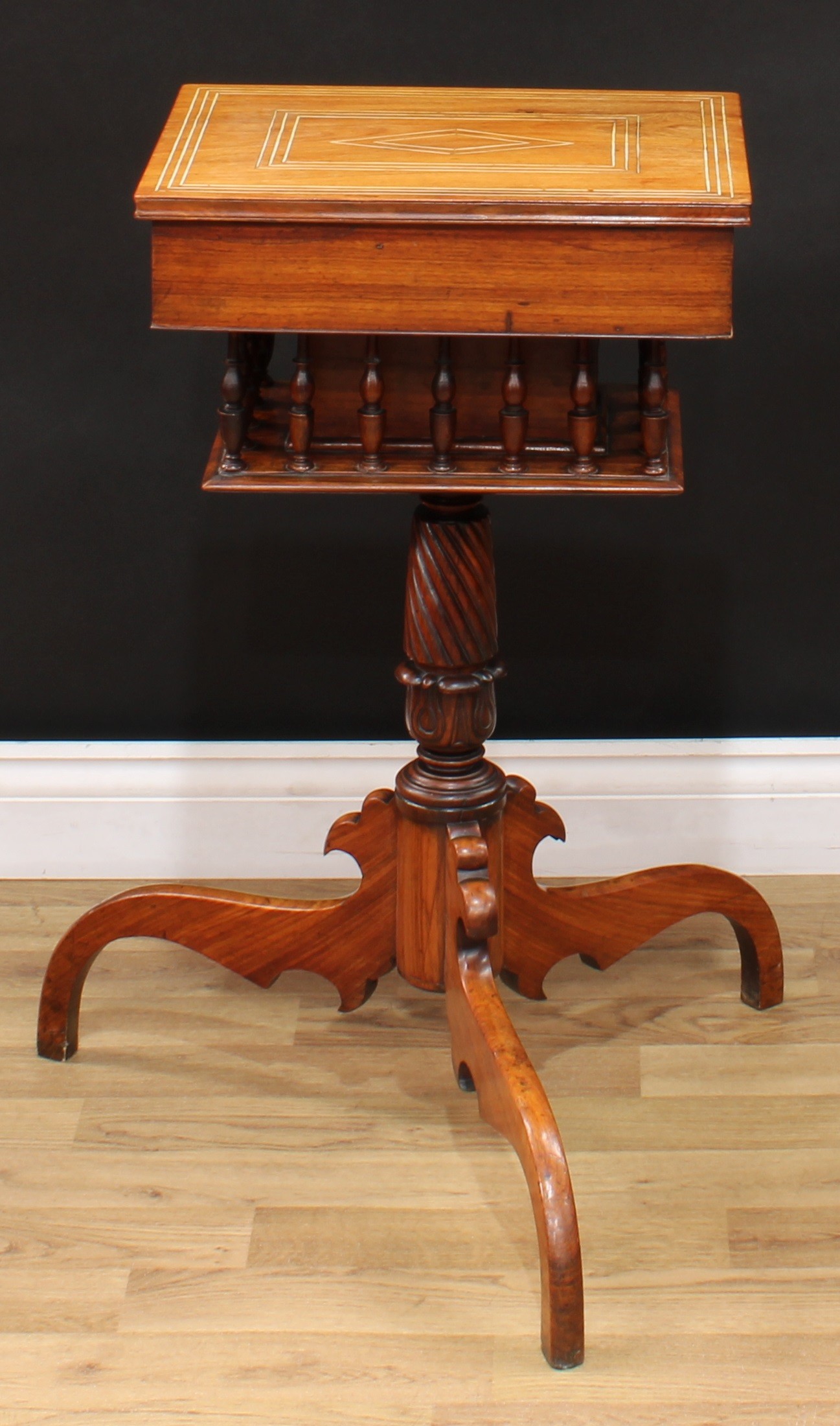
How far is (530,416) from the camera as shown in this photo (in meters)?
1.65

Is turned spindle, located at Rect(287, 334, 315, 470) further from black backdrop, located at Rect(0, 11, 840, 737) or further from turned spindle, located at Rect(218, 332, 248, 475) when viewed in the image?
black backdrop, located at Rect(0, 11, 840, 737)

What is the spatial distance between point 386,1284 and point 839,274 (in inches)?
54.0

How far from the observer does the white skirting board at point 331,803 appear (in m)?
2.42

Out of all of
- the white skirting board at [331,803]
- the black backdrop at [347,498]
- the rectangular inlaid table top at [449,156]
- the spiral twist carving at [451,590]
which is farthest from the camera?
the white skirting board at [331,803]

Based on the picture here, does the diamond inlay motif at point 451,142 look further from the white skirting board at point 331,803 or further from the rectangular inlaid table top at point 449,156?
the white skirting board at point 331,803

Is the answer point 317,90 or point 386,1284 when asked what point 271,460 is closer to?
point 317,90

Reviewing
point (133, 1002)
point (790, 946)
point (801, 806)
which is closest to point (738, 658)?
point (801, 806)

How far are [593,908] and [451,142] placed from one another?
2.93ft

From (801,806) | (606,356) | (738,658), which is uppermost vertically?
(606,356)

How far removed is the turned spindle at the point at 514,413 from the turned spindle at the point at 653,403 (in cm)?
11

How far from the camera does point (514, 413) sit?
1.60 m

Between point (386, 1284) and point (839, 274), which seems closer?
point (386, 1284)

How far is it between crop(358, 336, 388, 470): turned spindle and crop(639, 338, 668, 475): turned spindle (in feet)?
0.80

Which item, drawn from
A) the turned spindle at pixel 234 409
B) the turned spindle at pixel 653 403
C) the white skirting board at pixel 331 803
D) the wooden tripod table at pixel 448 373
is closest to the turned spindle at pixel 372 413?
the wooden tripod table at pixel 448 373
